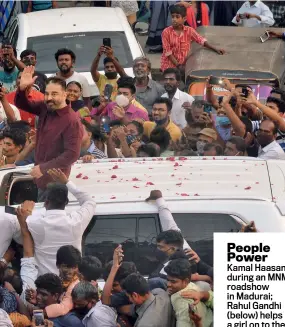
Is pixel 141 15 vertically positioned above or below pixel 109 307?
below

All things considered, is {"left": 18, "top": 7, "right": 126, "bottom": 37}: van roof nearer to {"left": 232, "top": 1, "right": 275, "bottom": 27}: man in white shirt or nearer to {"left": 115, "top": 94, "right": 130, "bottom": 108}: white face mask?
{"left": 232, "top": 1, "right": 275, "bottom": 27}: man in white shirt

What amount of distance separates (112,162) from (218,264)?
1.60 m

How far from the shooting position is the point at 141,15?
1791cm

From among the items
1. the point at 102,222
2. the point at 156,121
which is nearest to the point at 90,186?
the point at 102,222

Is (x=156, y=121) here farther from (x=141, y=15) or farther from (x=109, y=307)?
(x=141, y=15)

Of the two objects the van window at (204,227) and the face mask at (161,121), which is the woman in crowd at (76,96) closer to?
the face mask at (161,121)

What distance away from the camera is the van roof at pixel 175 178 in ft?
27.3

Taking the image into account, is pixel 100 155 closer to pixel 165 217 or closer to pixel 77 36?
pixel 165 217

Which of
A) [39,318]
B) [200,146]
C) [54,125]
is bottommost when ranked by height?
[200,146]

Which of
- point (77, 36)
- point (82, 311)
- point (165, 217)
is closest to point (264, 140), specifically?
point (165, 217)

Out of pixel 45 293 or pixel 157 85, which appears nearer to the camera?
pixel 45 293

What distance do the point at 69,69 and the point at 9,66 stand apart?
81cm

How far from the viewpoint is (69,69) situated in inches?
509

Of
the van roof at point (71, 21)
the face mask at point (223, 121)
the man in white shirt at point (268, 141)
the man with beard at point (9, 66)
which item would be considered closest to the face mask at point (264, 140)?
the man in white shirt at point (268, 141)
